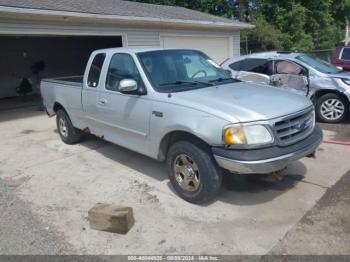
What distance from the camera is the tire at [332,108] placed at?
7918 millimetres

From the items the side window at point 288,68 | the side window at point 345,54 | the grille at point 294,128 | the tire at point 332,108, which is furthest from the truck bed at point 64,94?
the side window at point 345,54

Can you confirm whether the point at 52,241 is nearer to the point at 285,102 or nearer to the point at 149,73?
the point at 149,73

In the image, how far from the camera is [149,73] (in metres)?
4.77

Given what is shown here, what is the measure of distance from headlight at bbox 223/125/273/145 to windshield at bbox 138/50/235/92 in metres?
1.12

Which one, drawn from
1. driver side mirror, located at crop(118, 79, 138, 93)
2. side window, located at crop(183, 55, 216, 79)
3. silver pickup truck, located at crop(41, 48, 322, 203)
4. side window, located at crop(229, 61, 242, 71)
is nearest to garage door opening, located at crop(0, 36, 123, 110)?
side window, located at crop(229, 61, 242, 71)

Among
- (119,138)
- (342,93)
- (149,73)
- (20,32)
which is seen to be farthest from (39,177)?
(342,93)

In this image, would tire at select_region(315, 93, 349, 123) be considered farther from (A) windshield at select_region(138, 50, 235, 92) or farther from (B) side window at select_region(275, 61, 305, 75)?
(A) windshield at select_region(138, 50, 235, 92)

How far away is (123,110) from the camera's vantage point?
5.05 meters

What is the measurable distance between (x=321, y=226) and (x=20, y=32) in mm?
8659

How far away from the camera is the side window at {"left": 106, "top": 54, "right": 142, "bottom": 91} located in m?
4.92

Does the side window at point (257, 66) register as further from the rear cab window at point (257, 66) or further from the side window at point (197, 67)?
the side window at point (197, 67)

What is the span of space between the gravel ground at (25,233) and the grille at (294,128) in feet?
8.27

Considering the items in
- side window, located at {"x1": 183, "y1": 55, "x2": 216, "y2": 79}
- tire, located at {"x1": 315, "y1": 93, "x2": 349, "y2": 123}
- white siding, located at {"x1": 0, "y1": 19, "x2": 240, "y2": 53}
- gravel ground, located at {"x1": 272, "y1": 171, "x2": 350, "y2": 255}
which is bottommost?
gravel ground, located at {"x1": 272, "y1": 171, "x2": 350, "y2": 255}

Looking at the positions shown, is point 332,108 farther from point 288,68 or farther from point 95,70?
point 95,70
